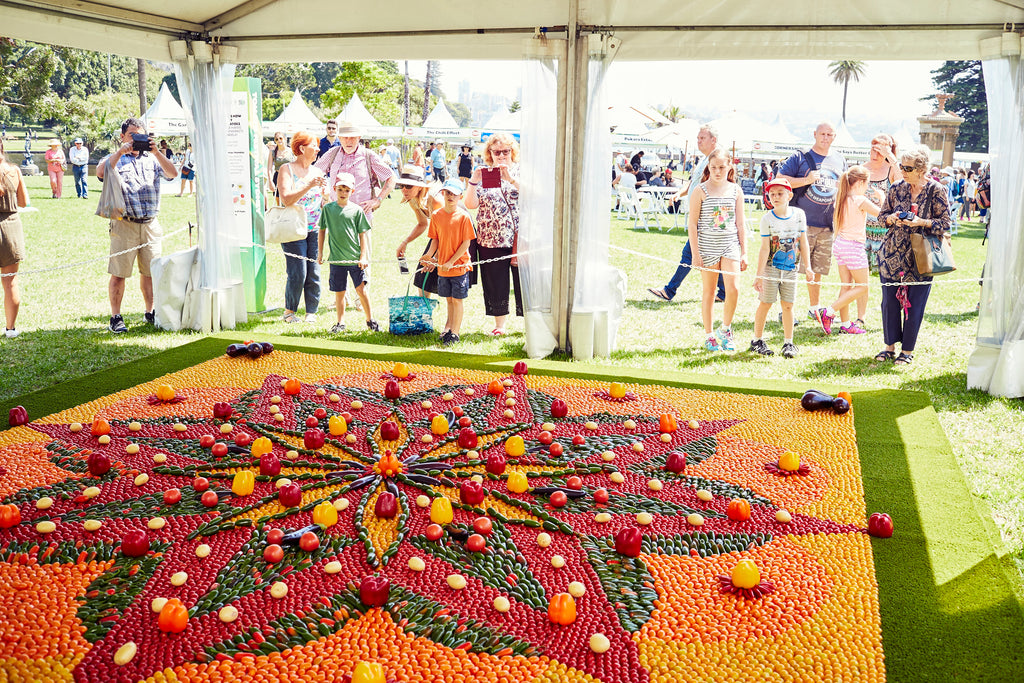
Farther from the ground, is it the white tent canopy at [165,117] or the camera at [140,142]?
the white tent canopy at [165,117]

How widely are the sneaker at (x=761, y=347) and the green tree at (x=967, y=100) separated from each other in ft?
140

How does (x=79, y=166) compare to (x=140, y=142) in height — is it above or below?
above

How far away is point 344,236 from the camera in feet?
22.1

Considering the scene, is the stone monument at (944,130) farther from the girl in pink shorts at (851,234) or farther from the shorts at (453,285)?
the shorts at (453,285)

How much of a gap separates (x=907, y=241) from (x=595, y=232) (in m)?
2.38

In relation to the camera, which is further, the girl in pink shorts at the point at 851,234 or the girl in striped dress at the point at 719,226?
the girl in pink shorts at the point at 851,234

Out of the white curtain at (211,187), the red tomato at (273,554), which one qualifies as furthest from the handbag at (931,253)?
the white curtain at (211,187)

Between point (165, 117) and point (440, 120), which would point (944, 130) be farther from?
point (165, 117)

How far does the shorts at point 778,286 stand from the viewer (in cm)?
636

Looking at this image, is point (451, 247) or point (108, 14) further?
point (451, 247)

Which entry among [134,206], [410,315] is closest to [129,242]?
[134,206]

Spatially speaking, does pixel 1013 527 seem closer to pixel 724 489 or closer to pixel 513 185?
pixel 724 489

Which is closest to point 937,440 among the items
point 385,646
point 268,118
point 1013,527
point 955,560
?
point 1013,527

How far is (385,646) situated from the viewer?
2.64 meters
